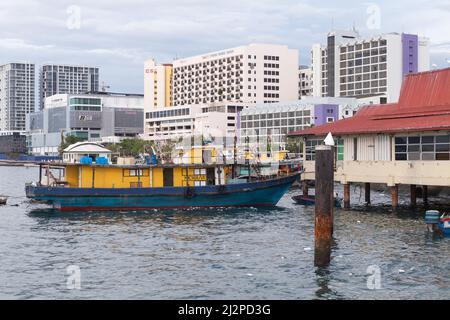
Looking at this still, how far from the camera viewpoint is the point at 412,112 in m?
50.9

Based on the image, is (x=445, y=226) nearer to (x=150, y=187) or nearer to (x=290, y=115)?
(x=150, y=187)

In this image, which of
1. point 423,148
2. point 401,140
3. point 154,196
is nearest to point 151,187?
point 154,196

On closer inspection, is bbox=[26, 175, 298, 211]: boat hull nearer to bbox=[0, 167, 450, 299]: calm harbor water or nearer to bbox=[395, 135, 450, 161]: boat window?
bbox=[0, 167, 450, 299]: calm harbor water

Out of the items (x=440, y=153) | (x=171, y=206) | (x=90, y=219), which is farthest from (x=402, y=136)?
(x=90, y=219)

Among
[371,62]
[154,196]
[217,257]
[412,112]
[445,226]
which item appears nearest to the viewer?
[217,257]

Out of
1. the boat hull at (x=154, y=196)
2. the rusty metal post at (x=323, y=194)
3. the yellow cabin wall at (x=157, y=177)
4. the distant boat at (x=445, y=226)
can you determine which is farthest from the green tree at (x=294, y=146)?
the rusty metal post at (x=323, y=194)

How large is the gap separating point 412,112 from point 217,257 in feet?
81.8

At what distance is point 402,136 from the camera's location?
1929 inches

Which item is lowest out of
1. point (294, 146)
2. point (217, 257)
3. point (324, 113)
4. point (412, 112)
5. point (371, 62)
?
point (217, 257)

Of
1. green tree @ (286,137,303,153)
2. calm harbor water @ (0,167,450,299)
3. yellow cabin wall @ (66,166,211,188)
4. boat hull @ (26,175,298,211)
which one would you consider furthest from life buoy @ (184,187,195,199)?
green tree @ (286,137,303,153)

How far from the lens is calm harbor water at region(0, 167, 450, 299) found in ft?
83.9

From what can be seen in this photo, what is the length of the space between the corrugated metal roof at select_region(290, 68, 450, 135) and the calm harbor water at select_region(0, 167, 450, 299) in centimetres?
646
